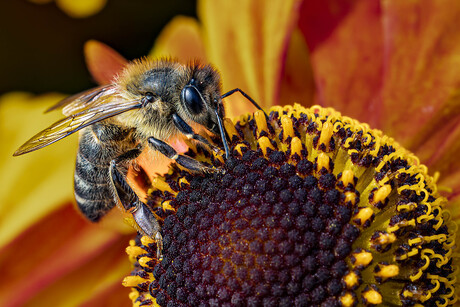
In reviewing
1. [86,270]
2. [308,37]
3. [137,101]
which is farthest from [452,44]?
[86,270]

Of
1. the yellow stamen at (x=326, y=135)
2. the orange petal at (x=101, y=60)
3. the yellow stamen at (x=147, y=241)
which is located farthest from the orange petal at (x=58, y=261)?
the yellow stamen at (x=326, y=135)

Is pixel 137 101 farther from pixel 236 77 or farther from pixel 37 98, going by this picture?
pixel 37 98

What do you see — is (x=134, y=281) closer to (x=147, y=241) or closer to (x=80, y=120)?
(x=147, y=241)

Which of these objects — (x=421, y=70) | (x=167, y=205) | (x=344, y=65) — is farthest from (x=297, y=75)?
(x=167, y=205)

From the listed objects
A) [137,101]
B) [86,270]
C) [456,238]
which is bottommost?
[456,238]

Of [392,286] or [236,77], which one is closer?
[392,286]

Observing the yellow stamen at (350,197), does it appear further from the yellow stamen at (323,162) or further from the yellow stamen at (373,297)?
the yellow stamen at (373,297)
